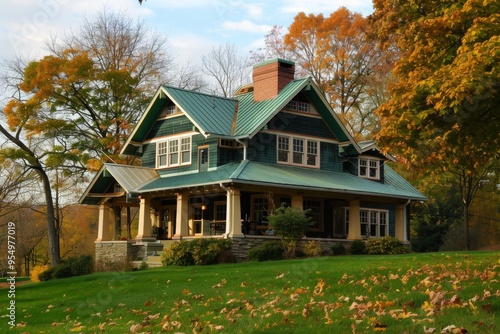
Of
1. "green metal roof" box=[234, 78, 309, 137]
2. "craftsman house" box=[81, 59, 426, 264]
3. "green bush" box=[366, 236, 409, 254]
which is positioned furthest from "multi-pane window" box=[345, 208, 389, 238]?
"green metal roof" box=[234, 78, 309, 137]

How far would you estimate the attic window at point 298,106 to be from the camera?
1371 inches

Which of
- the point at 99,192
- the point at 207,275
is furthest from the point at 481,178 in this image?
the point at 207,275

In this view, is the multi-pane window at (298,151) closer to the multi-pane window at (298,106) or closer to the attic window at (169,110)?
the multi-pane window at (298,106)

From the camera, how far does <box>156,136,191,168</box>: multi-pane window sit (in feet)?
115

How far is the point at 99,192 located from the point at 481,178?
74.3 ft

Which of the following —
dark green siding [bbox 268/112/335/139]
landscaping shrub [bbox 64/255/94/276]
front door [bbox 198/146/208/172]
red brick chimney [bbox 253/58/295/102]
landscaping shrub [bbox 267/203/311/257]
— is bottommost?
landscaping shrub [bbox 64/255/94/276]

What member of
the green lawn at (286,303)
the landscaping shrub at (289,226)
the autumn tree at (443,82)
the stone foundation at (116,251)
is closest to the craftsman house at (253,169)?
the stone foundation at (116,251)

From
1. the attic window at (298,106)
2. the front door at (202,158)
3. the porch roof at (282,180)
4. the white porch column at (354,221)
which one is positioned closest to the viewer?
the porch roof at (282,180)

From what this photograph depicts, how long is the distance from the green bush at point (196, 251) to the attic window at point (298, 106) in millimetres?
8340

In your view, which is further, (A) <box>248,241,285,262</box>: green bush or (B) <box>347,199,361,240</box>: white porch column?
(B) <box>347,199,361,240</box>: white porch column

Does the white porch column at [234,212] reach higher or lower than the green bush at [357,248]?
higher

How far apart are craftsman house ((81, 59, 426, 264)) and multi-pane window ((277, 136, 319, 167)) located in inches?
1.9

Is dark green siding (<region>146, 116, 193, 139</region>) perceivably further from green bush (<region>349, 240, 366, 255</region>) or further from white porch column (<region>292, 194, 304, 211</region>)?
green bush (<region>349, 240, 366, 255</region>)

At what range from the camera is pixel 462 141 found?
59.3 feet
